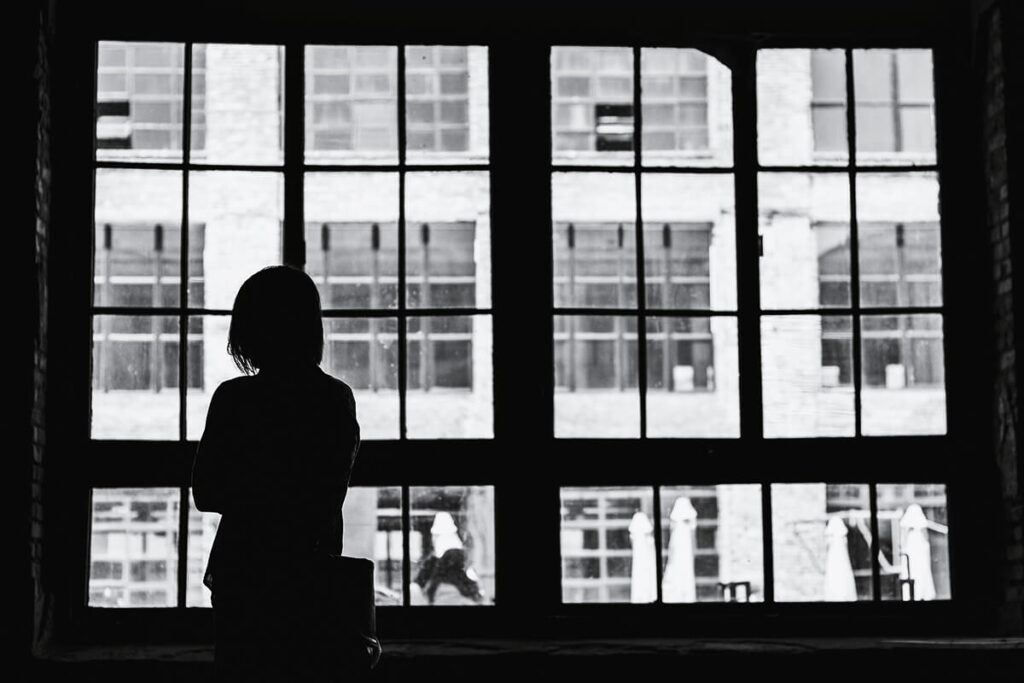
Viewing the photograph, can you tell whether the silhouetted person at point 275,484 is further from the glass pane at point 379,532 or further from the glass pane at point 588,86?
the glass pane at point 588,86

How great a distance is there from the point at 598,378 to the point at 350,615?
68.3 ft

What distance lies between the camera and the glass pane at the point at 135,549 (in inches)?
164

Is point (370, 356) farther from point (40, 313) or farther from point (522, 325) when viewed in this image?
point (40, 313)

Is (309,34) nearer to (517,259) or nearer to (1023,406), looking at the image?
(517,259)

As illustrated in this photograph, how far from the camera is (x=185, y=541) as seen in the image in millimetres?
4027

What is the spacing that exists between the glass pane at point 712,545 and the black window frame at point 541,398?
0.28 metres

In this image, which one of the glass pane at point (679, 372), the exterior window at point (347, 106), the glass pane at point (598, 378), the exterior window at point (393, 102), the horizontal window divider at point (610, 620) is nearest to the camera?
the horizontal window divider at point (610, 620)

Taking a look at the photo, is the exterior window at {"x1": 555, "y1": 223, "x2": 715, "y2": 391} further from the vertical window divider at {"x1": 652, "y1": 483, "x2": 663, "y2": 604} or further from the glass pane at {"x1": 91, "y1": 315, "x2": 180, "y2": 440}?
the vertical window divider at {"x1": 652, "y1": 483, "x2": 663, "y2": 604}

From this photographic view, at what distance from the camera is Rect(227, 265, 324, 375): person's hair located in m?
2.35

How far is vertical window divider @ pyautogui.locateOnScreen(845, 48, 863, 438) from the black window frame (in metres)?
0.09

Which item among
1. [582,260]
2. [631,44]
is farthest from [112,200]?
[582,260]

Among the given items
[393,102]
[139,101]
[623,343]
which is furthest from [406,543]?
[623,343]

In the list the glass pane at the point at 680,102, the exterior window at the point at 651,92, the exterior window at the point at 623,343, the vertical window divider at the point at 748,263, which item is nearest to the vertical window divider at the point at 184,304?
the vertical window divider at the point at 748,263

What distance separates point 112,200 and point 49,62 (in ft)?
1.89
